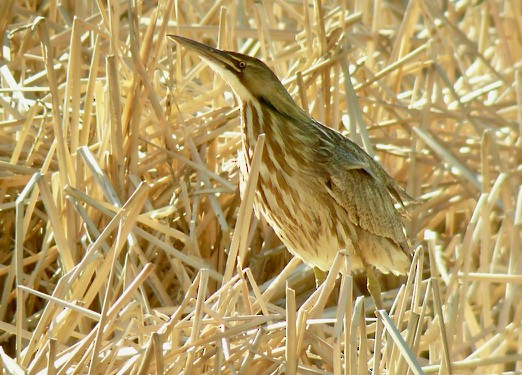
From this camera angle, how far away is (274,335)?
2.76 metres

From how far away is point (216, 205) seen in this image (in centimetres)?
351

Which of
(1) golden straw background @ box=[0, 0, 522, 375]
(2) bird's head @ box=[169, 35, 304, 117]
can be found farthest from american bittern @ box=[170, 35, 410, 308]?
(1) golden straw background @ box=[0, 0, 522, 375]

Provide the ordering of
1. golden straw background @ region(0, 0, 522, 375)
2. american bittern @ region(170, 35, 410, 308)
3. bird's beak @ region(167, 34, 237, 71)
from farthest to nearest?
american bittern @ region(170, 35, 410, 308) → bird's beak @ region(167, 34, 237, 71) → golden straw background @ region(0, 0, 522, 375)

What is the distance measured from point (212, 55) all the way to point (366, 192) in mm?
620

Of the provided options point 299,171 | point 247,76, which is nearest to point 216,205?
point 299,171

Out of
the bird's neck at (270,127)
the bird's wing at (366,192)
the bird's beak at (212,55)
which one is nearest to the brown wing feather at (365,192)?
the bird's wing at (366,192)

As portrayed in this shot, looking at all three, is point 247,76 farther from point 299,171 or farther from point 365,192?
point 365,192

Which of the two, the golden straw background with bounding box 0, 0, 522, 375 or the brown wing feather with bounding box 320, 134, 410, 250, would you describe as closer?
the golden straw background with bounding box 0, 0, 522, 375

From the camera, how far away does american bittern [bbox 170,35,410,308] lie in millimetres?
3340

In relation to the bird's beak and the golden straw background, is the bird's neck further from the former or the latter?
the golden straw background

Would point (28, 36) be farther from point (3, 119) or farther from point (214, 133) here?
point (214, 133)

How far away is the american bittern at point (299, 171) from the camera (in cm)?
334

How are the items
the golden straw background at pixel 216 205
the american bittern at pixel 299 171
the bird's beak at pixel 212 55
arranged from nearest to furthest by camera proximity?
1. the golden straw background at pixel 216 205
2. the bird's beak at pixel 212 55
3. the american bittern at pixel 299 171

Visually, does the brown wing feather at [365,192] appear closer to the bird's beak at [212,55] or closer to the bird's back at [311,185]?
the bird's back at [311,185]
